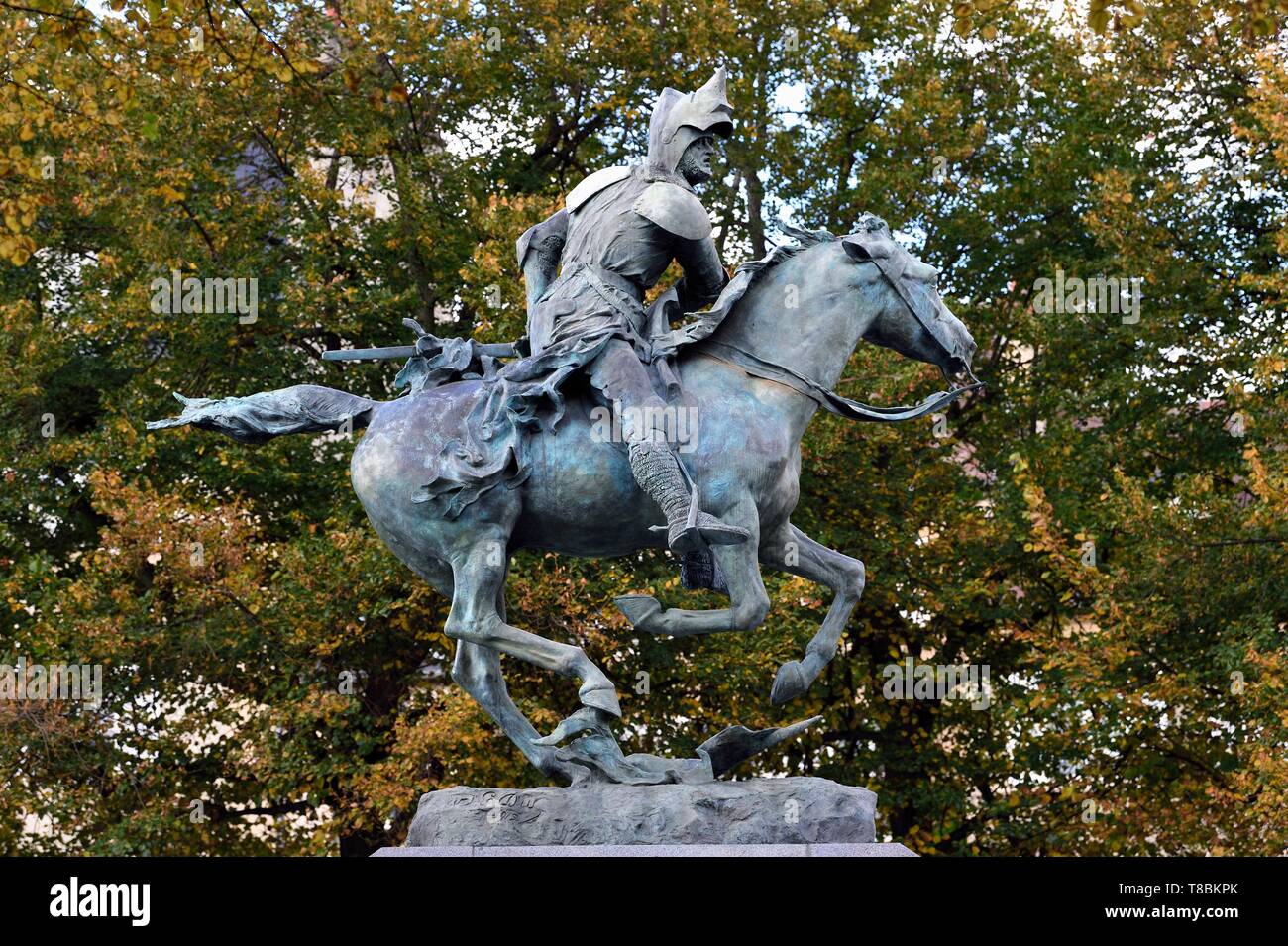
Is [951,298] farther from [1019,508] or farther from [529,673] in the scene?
[529,673]

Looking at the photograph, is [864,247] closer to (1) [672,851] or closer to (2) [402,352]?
(2) [402,352]

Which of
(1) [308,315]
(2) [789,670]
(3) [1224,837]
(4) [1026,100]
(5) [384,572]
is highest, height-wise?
(4) [1026,100]

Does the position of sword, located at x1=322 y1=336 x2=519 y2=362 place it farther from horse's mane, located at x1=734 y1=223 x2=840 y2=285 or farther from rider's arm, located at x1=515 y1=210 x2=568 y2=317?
horse's mane, located at x1=734 y1=223 x2=840 y2=285

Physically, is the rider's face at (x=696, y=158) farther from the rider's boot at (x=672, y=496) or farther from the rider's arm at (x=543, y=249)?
the rider's boot at (x=672, y=496)

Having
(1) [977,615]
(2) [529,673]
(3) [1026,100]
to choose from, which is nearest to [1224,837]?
(1) [977,615]

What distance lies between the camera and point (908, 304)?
8906 millimetres

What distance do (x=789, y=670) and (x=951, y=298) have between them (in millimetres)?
13807

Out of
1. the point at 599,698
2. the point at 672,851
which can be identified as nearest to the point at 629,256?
the point at 599,698

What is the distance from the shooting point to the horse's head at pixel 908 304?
889cm

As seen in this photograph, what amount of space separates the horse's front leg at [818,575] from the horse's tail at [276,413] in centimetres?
206

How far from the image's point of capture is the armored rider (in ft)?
28.3

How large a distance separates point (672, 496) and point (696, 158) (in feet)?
6.23

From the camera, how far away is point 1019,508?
19.6 m

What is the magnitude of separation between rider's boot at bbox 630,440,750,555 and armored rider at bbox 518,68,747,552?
0.10 meters
